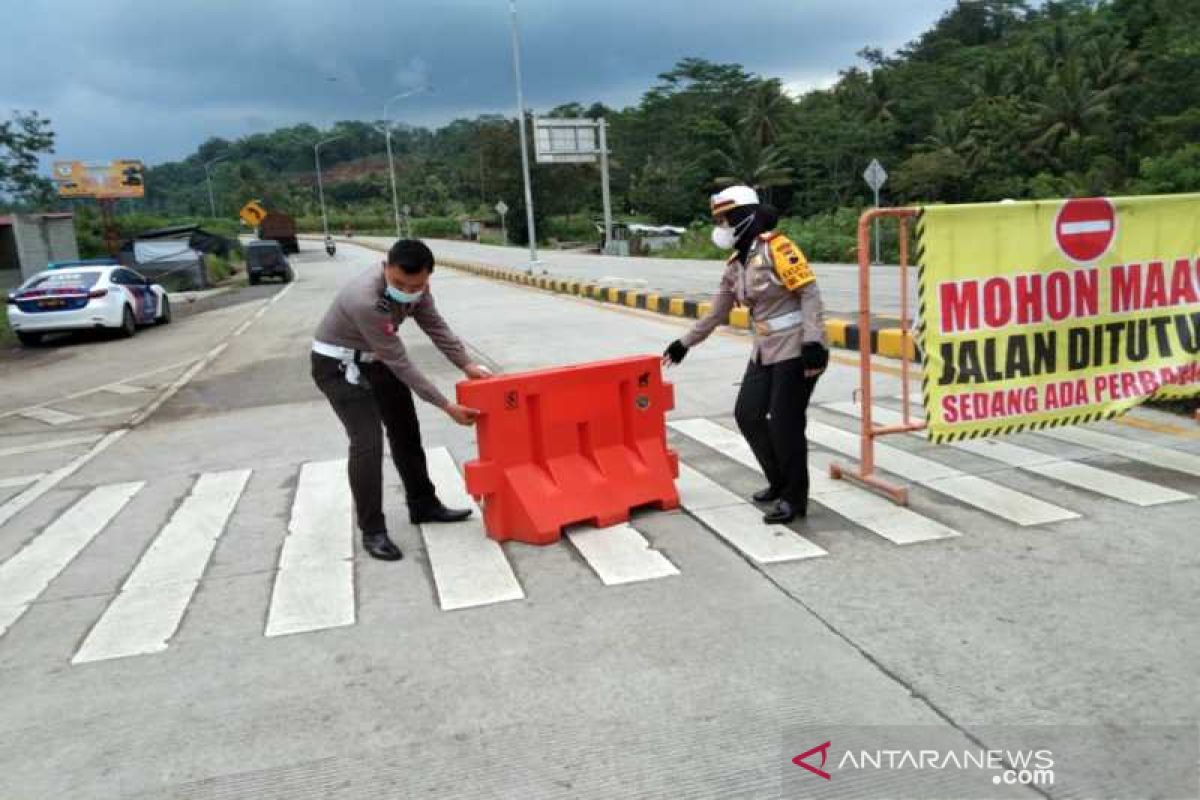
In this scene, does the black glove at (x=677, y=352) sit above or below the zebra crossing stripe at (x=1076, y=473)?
above

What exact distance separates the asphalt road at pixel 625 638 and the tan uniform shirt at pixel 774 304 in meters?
0.95

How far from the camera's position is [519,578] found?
448cm

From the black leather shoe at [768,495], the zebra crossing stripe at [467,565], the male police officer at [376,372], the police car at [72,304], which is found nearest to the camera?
the zebra crossing stripe at [467,565]

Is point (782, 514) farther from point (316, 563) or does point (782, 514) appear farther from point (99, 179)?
point (99, 179)

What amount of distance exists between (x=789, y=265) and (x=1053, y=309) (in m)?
1.71

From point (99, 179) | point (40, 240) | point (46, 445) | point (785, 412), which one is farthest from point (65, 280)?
point (99, 179)

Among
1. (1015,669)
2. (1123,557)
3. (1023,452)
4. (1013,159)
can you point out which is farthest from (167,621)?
(1013,159)

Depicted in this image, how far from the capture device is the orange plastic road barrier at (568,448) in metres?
4.93

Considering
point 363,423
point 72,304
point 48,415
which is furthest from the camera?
point 72,304

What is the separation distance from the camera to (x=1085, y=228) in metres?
5.32

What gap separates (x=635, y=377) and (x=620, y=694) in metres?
2.38

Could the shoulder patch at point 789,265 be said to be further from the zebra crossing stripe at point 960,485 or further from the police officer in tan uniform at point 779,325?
the zebra crossing stripe at point 960,485

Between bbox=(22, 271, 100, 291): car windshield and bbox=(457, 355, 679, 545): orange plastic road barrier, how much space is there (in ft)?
48.9

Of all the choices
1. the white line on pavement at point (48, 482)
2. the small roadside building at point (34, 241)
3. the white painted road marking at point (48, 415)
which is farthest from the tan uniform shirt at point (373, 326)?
the small roadside building at point (34, 241)
